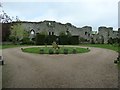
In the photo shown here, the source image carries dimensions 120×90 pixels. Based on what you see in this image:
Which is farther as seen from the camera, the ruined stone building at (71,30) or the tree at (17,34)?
the ruined stone building at (71,30)

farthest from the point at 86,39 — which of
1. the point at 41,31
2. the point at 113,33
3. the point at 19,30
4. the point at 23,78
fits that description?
the point at 23,78

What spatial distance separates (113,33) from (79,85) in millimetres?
57685

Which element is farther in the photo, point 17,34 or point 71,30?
point 71,30

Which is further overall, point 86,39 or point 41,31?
point 86,39

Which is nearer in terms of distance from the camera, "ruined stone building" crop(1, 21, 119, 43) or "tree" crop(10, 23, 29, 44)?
"tree" crop(10, 23, 29, 44)

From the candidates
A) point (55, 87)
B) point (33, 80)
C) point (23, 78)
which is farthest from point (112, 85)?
point (23, 78)

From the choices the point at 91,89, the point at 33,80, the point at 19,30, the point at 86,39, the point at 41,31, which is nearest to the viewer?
the point at 91,89

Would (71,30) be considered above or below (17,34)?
above

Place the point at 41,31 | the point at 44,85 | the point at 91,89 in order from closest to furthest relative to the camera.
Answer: the point at 91,89, the point at 44,85, the point at 41,31

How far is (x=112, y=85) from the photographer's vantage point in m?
9.02

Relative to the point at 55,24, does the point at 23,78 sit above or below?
below

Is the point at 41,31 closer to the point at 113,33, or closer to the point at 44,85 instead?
the point at 113,33

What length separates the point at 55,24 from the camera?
2339 inches

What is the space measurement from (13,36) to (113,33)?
29451 mm
